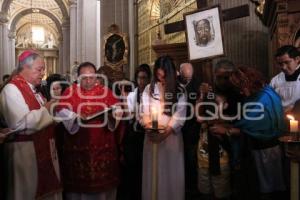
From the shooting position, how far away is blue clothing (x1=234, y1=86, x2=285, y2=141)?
3.49 metres

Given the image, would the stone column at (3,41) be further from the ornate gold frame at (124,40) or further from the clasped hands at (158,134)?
the clasped hands at (158,134)

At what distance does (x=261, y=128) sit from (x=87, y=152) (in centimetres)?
181

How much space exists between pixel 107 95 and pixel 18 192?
1388 millimetres

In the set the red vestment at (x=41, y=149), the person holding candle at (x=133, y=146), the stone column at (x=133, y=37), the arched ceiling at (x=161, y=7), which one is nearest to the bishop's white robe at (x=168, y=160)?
the person holding candle at (x=133, y=146)

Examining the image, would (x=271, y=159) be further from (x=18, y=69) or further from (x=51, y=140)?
(x=18, y=69)

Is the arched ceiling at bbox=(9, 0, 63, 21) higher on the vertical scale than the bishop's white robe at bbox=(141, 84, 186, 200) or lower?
higher

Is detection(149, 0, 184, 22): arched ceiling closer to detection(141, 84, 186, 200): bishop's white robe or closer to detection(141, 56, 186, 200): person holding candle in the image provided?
detection(141, 56, 186, 200): person holding candle

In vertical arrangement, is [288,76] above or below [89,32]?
below

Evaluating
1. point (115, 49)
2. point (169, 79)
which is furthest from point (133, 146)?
point (115, 49)

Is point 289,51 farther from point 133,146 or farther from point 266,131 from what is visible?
point 133,146

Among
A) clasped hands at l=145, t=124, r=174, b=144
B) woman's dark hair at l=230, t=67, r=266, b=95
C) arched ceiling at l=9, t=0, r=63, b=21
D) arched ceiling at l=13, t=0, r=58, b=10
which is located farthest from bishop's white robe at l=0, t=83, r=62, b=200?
arched ceiling at l=13, t=0, r=58, b=10

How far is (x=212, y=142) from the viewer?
383 centimetres

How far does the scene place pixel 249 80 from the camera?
3645mm

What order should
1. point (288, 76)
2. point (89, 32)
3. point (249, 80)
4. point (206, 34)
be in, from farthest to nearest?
point (89, 32) < point (206, 34) < point (288, 76) < point (249, 80)
